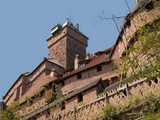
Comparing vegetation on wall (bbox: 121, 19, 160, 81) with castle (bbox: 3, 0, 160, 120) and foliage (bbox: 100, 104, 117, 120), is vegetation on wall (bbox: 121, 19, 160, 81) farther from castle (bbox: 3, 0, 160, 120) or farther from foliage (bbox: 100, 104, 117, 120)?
castle (bbox: 3, 0, 160, 120)

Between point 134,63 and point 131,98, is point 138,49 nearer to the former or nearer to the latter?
point 134,63

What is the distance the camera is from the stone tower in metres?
50.6

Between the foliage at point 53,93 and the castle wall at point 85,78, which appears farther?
the castle wall at point 85,78

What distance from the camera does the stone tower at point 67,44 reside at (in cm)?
5059

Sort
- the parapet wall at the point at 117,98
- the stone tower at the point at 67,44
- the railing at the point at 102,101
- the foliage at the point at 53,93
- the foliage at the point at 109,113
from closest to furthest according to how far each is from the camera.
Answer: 1. the parapet wall at the point at 117,98
2. the foliage at the point at 109,113
3. the railing at the point at 102,101
4. the foliage at the point at 53,93
5. the stone tower at the point at 67,44

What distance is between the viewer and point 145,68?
10492 mm

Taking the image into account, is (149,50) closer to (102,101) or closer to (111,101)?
(111,101)

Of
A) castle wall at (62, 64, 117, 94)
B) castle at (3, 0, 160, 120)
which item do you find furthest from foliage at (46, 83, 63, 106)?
castle wall at (62, 64, 117, 94)

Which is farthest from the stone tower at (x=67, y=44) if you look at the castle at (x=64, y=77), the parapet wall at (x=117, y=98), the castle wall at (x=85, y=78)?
the parapet wall at (x=117, y=98)

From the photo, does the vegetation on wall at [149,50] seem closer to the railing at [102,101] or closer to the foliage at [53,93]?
the railing at [102,101]

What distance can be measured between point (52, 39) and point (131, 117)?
111 feet

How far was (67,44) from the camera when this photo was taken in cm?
5125

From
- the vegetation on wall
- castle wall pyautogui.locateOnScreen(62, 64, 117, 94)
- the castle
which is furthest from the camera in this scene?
castle wall pyautogui.locateOnScreen(62, 64, 117, 94)

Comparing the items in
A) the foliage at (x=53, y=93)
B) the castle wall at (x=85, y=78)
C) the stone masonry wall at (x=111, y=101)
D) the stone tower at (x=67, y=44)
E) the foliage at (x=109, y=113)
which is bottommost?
the foliage at (x=109, y=113)
